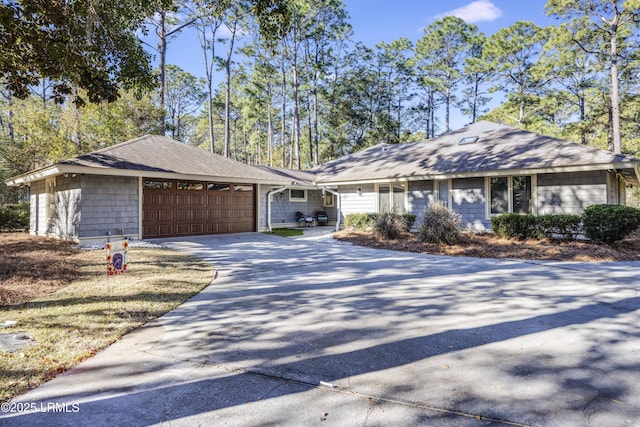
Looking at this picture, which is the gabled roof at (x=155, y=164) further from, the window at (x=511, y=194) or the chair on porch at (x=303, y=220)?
the window at (x=511, y=194)

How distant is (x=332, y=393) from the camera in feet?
7.84

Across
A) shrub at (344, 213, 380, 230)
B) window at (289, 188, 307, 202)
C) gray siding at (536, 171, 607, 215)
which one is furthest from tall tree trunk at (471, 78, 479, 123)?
shrub at (344, 213, 380, 230)

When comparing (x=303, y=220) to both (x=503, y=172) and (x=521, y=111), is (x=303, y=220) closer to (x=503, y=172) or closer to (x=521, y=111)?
(x=503, y=172)

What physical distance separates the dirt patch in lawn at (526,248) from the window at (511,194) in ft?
6.39

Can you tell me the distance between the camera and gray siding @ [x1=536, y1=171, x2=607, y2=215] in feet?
34.4

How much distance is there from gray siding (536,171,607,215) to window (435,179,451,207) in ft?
9.71

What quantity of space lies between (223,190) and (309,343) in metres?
11.3

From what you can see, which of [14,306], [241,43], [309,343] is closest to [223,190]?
[14,306]

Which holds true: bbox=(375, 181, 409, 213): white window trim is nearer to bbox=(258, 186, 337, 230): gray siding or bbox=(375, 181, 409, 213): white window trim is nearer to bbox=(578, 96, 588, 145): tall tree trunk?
bbox=(258, 186, 337, 230): gray siding

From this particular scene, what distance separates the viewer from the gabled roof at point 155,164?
10.3 metres

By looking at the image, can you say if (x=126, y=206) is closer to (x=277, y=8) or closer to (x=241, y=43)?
(x=277, y=8)

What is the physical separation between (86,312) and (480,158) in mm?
12936

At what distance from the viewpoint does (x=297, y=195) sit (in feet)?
59.4

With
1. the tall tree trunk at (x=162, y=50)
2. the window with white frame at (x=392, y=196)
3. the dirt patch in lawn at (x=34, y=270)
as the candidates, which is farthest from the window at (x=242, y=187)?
the tall tree trunk at (x=162, y=50)
